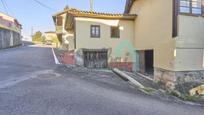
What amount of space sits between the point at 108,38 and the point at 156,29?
496cm

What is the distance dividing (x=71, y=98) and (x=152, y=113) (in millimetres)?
2634

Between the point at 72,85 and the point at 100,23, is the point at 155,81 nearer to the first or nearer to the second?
the point at 72,85

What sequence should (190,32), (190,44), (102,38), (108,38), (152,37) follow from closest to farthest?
(190,44)
(190,32)
(152,37)
(102,38)
(108,38)


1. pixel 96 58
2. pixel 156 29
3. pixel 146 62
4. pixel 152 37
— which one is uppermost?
pixel 156 29

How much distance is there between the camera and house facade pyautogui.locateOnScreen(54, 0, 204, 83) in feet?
38.1

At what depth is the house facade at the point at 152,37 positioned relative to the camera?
1160 centimetres

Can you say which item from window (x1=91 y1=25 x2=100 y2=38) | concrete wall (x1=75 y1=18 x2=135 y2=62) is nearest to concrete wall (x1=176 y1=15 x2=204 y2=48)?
concrete wall (x1=75 y1=18 x2=135 y2=62)

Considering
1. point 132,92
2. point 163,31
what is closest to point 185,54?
point 163,31

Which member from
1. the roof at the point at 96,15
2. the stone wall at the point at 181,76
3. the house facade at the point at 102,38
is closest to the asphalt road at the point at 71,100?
the stone wall at the point at 181,76

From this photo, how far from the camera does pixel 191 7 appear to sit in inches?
475

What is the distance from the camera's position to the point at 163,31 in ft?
44.8

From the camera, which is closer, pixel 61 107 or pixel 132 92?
pixel 61 107

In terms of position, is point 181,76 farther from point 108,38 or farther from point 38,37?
point 38,37

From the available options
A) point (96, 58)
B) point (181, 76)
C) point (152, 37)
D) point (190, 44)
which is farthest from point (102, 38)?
point (181, 76)
